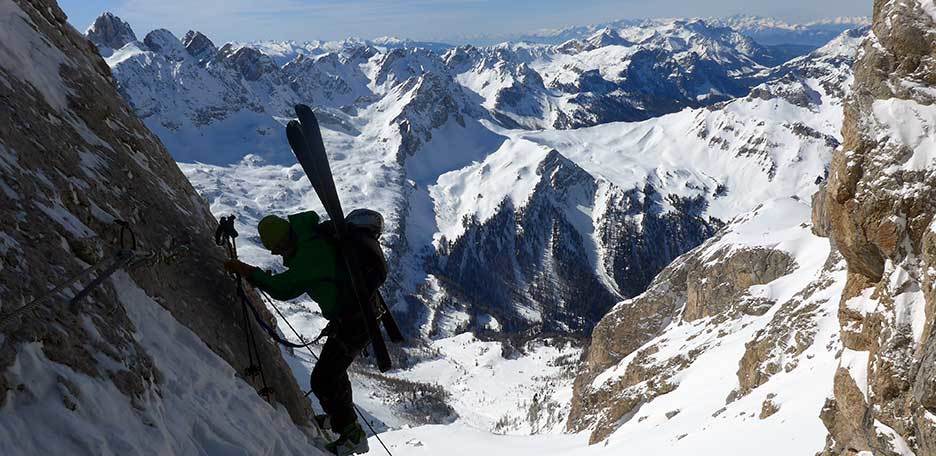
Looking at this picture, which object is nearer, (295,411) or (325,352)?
(325,352)

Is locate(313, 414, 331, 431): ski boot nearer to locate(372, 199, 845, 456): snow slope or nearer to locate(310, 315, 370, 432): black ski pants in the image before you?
locate(310, 315, 370, 432): black ski pants

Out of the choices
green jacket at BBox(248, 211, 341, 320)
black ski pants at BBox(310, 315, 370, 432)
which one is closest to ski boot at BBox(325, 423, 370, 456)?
black ski pants at BBox(310, 315, 370, 432)

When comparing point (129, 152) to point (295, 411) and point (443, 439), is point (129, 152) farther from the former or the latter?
point (443, 439)

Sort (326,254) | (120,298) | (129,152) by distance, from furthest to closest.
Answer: (129,152), (326,254), (120,298)

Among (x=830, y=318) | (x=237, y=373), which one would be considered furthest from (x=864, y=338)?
(x=830, y=318)

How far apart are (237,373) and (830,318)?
139 ft

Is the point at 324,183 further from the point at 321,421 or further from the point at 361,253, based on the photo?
the point at 321,421

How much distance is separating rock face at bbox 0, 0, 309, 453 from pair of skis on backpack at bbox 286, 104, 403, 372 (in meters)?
2.10

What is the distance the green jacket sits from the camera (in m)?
8.65

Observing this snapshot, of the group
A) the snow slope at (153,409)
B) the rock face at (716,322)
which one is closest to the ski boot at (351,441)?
the snow slope at (153,409)

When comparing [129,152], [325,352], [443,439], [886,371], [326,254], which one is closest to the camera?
[326,254]

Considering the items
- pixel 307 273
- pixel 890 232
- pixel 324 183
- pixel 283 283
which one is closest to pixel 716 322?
pixel 890 232

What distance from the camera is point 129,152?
1165 cm

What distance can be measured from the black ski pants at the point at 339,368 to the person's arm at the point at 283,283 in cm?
85
